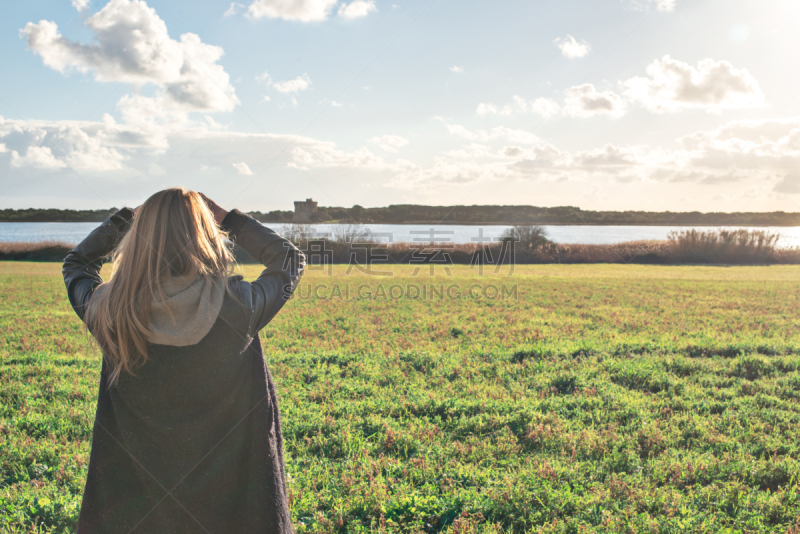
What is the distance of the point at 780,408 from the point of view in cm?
607

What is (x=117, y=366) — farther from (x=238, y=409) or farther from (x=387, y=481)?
(x=387, y=481)

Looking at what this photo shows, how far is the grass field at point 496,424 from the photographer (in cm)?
379

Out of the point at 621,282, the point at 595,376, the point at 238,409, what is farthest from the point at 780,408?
the point at 621,282

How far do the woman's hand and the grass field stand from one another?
95.6 inches

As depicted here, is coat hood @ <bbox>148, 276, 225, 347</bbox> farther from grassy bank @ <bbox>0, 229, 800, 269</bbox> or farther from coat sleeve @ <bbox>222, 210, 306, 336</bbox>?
grassy bank @ <bbox>0, 229, 800, 269</bbox>

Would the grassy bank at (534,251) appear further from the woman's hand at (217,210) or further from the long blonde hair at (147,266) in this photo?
the long blonde hair at (147,266)

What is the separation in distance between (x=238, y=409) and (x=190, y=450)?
30 cm

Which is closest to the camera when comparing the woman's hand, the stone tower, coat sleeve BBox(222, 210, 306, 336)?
coat sleeve BBox(222, 210, 306, 336)

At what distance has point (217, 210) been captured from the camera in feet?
8.61

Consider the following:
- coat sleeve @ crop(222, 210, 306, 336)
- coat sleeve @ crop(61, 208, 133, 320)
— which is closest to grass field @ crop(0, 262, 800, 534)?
coat sleeve @ crop(222, 210, 306, 336)

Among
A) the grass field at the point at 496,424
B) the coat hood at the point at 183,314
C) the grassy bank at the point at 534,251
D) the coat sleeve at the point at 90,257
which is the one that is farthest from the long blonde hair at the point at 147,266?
the grassy bank at the point at 534,251

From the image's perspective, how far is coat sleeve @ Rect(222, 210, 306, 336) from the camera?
2.33 meters

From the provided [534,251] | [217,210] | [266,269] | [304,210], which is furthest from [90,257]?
[304,210]

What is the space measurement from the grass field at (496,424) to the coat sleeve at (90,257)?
2.33 m
